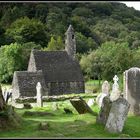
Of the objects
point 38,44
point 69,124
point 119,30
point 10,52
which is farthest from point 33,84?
point 119,30

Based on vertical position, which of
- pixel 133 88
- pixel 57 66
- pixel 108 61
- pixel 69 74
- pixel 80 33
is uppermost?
pixel 80 33

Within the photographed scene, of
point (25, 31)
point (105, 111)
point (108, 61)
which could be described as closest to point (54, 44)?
point (25, 31)

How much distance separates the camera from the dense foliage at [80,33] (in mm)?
59188

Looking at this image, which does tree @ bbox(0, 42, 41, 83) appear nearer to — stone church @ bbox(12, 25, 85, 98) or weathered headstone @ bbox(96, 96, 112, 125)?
stone church @ bbox(12, 25, 85, 98)

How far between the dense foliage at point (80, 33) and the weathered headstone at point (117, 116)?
38896mm

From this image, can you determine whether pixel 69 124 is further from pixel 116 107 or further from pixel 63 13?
pixel 63 13

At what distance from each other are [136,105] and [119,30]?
59468 millimetres

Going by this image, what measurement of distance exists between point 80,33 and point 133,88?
5838 centimetres

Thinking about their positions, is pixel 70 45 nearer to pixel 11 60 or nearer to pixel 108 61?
pixel 108 61

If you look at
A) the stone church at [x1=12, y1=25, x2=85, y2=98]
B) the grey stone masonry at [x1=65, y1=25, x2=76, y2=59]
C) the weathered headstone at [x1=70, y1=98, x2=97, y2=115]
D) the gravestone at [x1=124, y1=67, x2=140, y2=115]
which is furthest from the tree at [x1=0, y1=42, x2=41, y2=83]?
the weathered headstone at [x1=70, y1=98, x2=97, y2=115]

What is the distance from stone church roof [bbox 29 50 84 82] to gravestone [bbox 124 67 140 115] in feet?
104

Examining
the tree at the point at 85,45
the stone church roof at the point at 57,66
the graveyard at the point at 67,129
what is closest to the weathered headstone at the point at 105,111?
the graveyard at the point at 67,129

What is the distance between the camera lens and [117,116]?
13922mm

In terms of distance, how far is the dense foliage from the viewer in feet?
194
